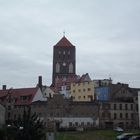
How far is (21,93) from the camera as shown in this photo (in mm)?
116688

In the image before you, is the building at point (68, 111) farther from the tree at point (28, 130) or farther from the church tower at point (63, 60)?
the tree at point (28, 130)

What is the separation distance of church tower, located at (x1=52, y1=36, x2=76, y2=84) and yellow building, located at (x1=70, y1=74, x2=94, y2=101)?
22542 mm

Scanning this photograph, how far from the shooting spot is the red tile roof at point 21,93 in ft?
373

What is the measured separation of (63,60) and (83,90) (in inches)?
1338

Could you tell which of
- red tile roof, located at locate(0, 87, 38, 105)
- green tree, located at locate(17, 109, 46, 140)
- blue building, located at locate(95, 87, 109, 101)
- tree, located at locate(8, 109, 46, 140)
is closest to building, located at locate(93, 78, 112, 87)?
blue building, located at locate(95, 87, 109, 101)

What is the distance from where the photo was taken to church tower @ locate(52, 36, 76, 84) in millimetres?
163375

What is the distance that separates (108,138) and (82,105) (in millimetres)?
35923

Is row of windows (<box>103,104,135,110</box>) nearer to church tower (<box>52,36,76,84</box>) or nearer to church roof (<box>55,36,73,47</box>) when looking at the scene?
church tower (<box>52,36,76,84</box>)

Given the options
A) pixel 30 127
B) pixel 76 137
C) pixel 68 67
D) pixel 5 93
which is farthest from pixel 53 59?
pixel 30 127

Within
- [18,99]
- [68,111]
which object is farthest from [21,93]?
[68,111]

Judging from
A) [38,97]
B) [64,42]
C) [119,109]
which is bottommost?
[119,109]

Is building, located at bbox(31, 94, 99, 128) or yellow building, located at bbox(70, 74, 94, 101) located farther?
yellow building, located at bbox(70, 74, 94, 101)

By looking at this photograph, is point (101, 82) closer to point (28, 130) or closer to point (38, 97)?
point (38, 97)

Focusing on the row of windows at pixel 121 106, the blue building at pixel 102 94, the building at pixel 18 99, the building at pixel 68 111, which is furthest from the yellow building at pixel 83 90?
the building at pixel 18 99
